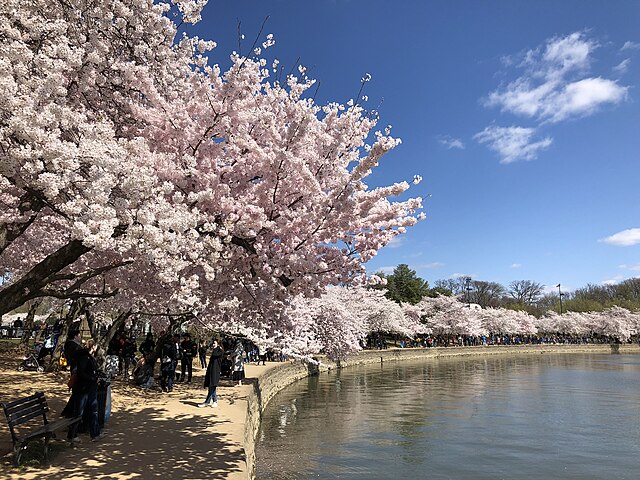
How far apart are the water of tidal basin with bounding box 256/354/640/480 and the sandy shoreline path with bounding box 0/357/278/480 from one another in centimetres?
190

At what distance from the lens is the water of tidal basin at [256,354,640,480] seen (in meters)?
11.7

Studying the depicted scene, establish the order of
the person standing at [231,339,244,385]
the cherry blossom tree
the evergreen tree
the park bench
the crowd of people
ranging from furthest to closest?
1. the evergreen tree
2. the crowd of people
3. the person standing at [231,339,244,385]
4. the park bench
5. the cherry blossom tree

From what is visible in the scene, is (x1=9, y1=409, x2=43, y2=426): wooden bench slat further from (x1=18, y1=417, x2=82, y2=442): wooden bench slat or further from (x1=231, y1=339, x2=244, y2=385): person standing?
(x1=231, y1=339, x2=244, y2=385): person standing

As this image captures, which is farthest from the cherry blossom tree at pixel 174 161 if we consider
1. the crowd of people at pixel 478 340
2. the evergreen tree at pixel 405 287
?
the evergreen tree at pixel 405 287

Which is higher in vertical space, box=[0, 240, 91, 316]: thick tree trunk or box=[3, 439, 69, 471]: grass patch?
box=[0, 240, 91, 316]: thick tree trunk

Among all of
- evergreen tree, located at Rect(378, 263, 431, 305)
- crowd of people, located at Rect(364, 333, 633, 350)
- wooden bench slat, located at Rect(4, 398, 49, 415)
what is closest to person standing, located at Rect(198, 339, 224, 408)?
wooden bench slat, located at Rect(4, 398, 49, 415)

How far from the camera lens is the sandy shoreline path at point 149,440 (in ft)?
22.6

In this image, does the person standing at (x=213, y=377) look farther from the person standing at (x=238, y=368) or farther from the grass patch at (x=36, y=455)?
the person standing at (x=238, y=368)

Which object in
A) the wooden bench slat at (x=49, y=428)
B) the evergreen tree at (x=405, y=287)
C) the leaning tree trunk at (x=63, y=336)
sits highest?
the evergreen tree at (x=405, y=287)

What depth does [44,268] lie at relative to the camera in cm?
640

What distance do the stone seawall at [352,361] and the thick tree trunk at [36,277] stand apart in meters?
4.23

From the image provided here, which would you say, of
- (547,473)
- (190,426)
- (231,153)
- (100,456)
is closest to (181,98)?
(231,153)

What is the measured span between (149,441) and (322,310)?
20489 mm

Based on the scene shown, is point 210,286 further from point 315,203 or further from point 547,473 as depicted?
point 547,473
